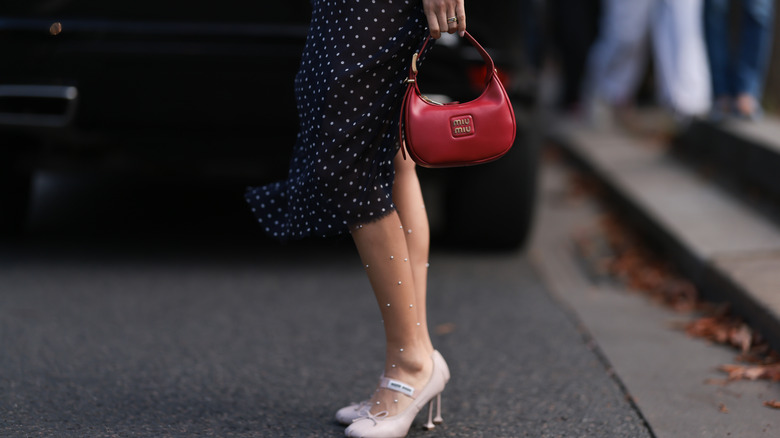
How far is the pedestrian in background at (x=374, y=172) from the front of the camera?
203cm

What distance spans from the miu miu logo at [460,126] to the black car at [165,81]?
1.36 meters

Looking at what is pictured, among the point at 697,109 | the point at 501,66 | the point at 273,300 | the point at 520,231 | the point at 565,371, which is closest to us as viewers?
the point at 565,371

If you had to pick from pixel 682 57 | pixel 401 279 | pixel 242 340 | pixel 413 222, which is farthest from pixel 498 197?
pixel 682 57

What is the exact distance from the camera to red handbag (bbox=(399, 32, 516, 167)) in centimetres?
200

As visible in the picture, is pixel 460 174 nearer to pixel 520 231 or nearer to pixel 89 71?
pixel 520 231

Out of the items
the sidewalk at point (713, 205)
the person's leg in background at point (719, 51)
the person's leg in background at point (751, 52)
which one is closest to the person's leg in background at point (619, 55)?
the sidewalk at point (713, 205)

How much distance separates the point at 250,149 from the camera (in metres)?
3.45

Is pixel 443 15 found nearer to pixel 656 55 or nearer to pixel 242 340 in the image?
pixel 242 340

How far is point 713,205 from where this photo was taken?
13.0ft

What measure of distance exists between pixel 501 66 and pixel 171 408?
5.96 ft

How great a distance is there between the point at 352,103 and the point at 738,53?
303 cm

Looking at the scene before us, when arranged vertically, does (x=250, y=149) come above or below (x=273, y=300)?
above

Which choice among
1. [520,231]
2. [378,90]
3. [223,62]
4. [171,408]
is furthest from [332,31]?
[520,231]

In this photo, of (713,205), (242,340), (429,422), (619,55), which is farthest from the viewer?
(619,55)
